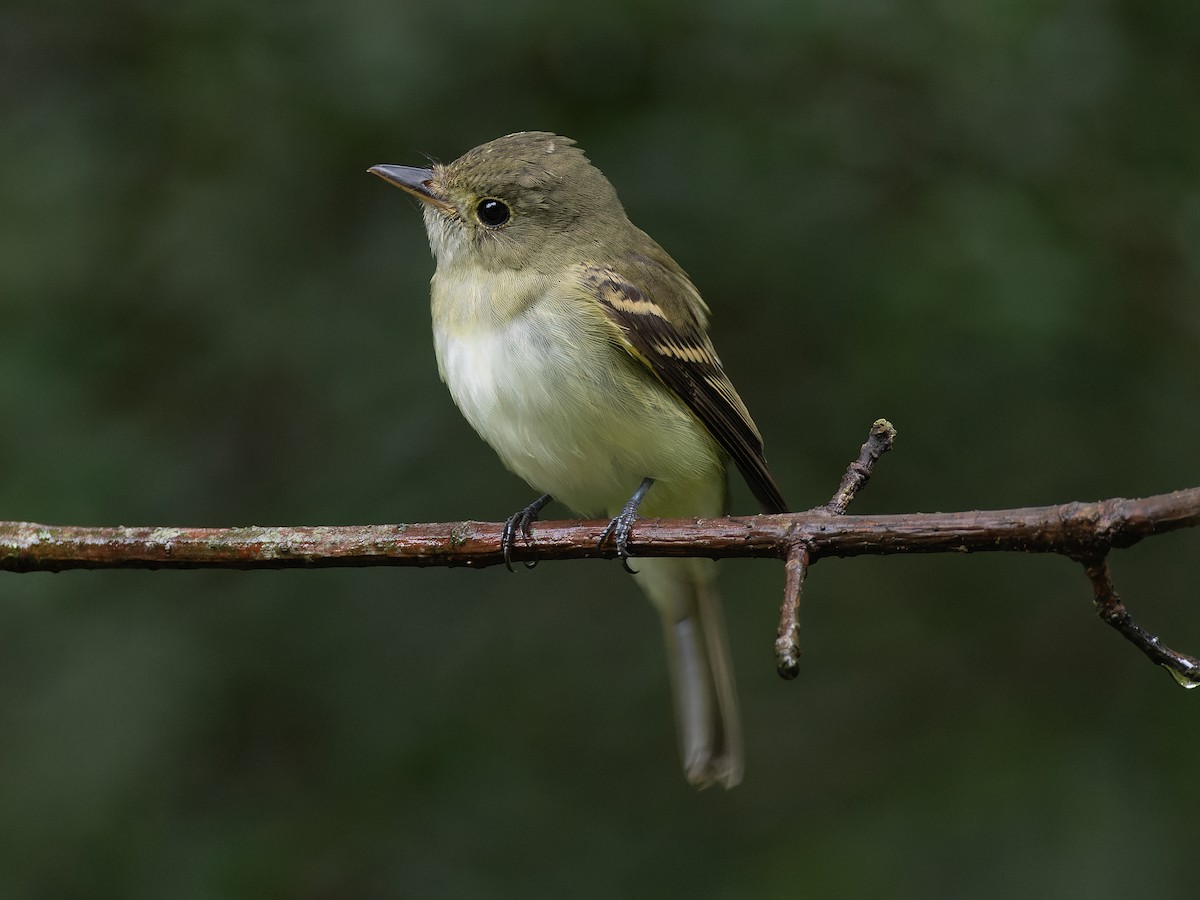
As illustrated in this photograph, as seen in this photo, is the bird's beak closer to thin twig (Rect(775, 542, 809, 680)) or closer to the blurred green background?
the blurred green background

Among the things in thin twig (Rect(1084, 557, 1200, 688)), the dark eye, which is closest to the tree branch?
thin twig (Rect(1084, 557, 1200, 688))

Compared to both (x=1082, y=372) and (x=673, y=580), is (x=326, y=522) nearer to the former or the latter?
(x=673, y=580)

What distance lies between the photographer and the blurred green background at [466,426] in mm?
4172

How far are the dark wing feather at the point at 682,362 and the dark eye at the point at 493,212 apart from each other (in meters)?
0.33

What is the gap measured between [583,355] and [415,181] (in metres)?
0.82

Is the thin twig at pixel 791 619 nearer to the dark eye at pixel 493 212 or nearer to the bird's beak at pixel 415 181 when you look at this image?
the dark eye at pixel 493 212

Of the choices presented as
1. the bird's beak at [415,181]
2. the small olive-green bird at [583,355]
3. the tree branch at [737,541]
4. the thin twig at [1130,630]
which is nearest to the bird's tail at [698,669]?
the small olive-green bird at [583,355]

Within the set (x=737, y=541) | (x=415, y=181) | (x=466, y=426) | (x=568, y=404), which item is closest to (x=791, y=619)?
(x=737, y=541)

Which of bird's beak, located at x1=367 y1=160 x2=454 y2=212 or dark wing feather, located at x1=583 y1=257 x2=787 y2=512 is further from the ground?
bird's beak, located at x1=367 y1=160 x2=454 y2=212

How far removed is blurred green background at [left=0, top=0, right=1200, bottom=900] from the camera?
4172 mm

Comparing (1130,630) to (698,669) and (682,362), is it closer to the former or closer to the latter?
(682,362)

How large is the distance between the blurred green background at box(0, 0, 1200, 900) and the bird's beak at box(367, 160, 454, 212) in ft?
1.33

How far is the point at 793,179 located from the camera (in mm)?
4297

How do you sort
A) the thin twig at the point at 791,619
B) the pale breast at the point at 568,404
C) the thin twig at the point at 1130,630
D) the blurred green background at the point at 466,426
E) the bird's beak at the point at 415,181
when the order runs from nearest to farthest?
the thin twig at the point at 791,619 → the thin twig at the point at 1130,630 → the pale breast at the point at 568,404 → the bird's beak at the point at 415,181 → the blurred green background at the point at 466,426
